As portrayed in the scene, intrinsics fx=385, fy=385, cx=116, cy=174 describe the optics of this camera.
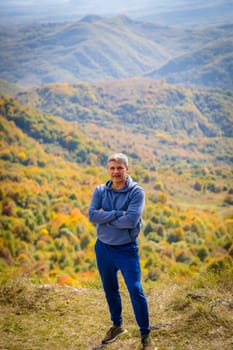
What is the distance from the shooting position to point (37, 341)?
3926 millimetres

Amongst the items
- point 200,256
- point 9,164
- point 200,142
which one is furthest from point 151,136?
point 200,256

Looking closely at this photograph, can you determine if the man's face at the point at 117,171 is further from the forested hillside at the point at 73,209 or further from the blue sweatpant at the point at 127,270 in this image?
the forested hillside at the point at 73,209

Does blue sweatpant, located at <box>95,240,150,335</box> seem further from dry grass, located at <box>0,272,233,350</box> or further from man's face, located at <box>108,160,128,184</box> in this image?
man's face, located at <box>108,160,128,184</box>

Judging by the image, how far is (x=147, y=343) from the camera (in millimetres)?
3562

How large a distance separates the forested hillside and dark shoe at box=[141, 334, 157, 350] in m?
4.05

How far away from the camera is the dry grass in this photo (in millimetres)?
3807

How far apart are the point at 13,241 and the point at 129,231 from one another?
42.1m

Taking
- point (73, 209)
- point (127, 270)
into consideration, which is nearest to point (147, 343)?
point (127, 270)

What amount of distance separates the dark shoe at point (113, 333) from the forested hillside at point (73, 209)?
3.77m

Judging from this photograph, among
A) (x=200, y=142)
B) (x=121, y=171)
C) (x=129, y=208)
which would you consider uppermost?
(x=121, y=171)

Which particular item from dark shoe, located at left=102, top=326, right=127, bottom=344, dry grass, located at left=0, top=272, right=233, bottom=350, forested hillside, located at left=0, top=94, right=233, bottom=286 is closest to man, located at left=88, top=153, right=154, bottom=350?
dark shoe, located at left=102, top=326, right=127, bottom=344

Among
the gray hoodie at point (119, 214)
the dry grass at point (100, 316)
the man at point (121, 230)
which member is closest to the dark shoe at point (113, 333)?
the dry grass at point (100, 316)

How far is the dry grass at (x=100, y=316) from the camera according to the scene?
3.81 metres

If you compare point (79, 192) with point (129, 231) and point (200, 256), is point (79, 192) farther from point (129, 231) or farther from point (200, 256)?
point (129, 231)
